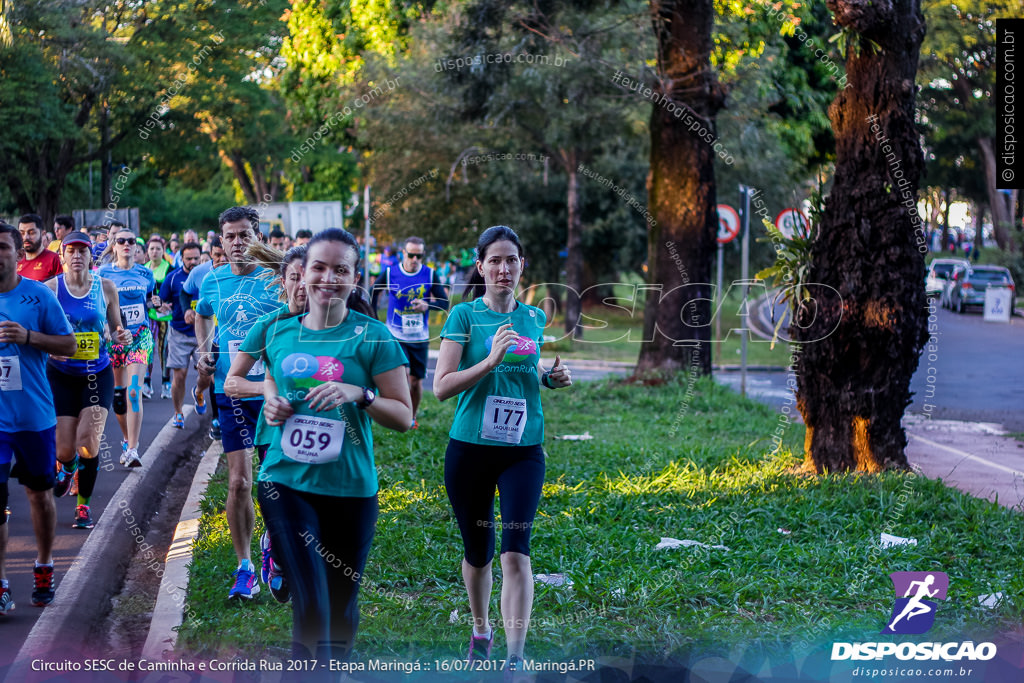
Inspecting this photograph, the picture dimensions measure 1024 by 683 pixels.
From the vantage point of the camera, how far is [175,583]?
592 centimetres

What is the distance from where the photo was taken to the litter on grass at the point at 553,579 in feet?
19.1

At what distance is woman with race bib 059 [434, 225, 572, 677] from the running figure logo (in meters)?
1.85

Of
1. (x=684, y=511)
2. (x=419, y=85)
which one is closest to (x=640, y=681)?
(x=684, y=511)

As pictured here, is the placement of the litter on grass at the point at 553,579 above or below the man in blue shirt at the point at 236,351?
below

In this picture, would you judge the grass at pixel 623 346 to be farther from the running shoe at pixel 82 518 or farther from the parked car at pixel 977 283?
the running shoe at pixel 82 518

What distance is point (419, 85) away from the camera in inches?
1051

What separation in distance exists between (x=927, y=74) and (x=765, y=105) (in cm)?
2585

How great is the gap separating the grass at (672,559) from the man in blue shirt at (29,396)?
0.86 meters

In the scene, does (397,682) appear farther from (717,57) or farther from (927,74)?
(927,74)

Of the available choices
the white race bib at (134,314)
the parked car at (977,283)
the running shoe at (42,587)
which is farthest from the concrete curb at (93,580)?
the parked car at (977,283)

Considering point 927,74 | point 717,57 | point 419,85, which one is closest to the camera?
point 717,57

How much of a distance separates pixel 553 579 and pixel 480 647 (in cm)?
137

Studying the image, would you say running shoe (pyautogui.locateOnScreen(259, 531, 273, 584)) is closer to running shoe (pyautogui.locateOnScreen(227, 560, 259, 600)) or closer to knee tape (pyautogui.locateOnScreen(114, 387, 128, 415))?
running shoe (pyautogui.locateOnScreen(227, 560, 259, 600))

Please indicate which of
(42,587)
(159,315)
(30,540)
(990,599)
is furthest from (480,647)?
(159,315)
